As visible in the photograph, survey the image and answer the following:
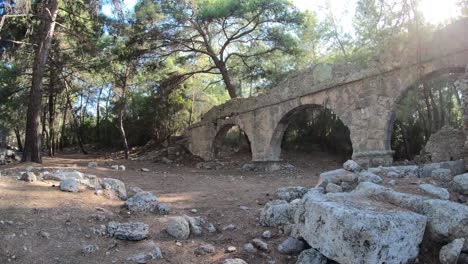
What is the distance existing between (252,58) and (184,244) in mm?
12389

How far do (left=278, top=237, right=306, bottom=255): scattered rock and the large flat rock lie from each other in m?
0.34

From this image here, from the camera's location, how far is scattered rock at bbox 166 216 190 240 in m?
3.94

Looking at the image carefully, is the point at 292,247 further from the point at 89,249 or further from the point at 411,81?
the point at 411,81

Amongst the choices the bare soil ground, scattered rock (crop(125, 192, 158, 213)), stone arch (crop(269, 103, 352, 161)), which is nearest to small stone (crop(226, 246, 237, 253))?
the bare soil ground

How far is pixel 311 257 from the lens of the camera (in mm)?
3193

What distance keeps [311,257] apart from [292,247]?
1.41 feet

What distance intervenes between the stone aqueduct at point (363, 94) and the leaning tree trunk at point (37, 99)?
6.81m

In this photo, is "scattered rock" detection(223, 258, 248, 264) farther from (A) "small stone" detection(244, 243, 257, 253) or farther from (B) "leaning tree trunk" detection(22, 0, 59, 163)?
(B) "leaning tree trunk" detection(22, 0, 59, 163)

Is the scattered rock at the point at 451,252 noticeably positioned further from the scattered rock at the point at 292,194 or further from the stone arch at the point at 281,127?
the stone arch at the point at 281,127

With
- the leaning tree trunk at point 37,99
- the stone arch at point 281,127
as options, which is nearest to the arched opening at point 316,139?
the stone arch at point 281,127

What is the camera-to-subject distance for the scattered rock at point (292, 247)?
11.8 feet

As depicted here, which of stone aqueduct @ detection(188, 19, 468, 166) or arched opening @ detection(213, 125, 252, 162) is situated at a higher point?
stone aqueduct @ detection(188, 19, 468, 166)

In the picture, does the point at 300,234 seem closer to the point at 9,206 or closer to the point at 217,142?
the point at 9,206

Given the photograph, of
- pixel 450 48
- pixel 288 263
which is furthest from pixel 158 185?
pixel 450 48
